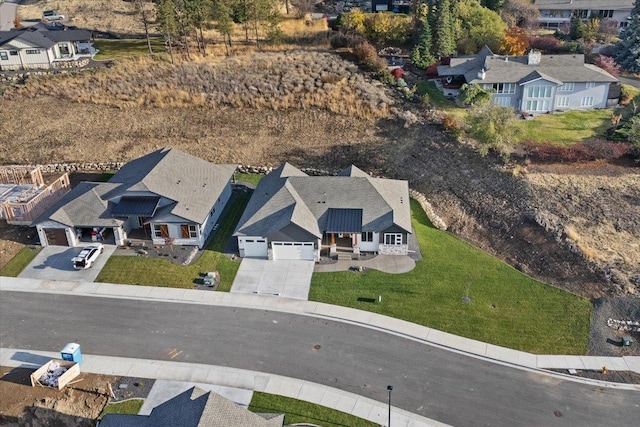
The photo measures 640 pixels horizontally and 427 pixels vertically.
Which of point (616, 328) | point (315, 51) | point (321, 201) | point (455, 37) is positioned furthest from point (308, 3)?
point (616, 328)

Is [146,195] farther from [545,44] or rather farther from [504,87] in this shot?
[545,44]

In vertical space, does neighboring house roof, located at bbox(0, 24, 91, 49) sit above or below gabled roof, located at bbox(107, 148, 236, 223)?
above

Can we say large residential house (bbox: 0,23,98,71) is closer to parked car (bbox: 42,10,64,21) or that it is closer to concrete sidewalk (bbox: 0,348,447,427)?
parked car (bbox: 42,10,64,21)

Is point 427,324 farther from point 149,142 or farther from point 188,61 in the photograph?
point 188,61

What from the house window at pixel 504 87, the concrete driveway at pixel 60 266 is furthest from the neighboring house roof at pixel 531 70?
the concrete driveway at pixel 60 266

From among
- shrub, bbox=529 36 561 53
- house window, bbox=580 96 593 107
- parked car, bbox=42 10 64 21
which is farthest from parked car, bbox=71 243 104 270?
shrub, bbox=529 36 561 53

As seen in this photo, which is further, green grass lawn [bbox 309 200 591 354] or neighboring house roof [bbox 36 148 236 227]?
neighboring house roof [bbox 36 148 236 227]

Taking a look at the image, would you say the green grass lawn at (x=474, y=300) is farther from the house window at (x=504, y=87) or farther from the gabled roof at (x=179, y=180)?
the house window at (x=504, y=87)
